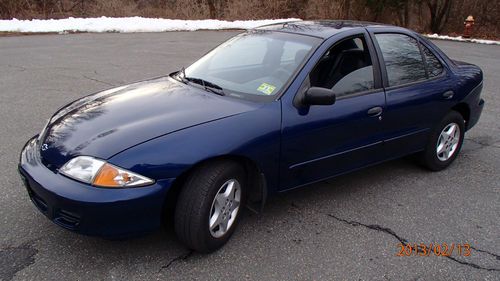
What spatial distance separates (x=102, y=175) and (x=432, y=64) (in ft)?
11.2

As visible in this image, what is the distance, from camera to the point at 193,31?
51.7 ft

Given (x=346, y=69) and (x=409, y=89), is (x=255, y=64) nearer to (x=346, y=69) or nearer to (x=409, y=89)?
(x=346, y=69)

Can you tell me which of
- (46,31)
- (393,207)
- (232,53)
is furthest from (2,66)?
(393,207)

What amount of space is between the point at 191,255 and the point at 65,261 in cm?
82

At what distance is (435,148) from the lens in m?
4.29

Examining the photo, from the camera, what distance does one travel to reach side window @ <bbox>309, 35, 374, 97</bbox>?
3.38m

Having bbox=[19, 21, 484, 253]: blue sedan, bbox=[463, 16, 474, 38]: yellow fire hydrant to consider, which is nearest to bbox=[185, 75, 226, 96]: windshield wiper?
bbox=[19, 21, 484, 253]: blue sedan

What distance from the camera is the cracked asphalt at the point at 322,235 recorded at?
2686 millimetres

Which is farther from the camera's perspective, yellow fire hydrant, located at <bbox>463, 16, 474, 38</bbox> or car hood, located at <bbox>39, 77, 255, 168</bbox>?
yellow fire hydrant, located at <bbox>463, 16, 474, 38</bbox>

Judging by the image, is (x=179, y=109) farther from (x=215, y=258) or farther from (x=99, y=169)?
(x=215, y=258)
